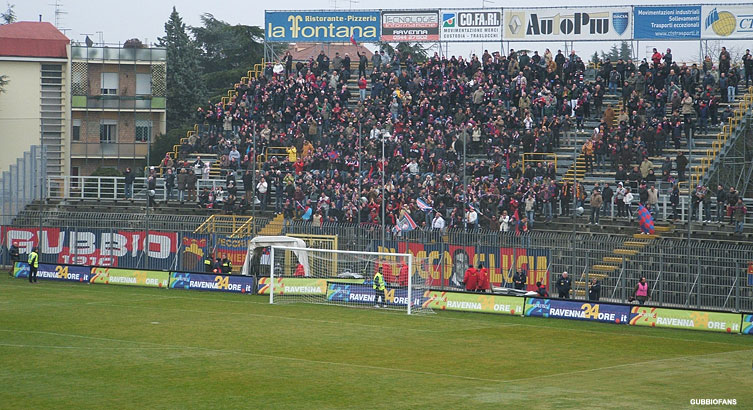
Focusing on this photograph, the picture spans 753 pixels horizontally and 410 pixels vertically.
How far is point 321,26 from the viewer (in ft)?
203

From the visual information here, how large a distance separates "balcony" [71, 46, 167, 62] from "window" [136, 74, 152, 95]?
1.13 m

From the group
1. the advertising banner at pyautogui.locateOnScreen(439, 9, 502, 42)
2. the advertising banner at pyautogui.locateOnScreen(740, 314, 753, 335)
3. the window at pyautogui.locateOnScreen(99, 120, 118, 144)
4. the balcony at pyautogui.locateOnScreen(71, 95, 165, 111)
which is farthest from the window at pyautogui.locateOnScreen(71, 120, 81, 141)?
the advertising banner at pyautogui.locateOnScreen(740, 314, 753, 335)

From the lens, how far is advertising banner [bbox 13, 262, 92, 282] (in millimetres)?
43625

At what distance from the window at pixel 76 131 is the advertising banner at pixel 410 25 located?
2134 centimetres

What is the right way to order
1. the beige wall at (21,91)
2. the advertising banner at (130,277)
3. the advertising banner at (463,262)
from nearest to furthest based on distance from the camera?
the advertising banner at (463,262), the advertising banner at (130,277), the beige wall at (21,91)

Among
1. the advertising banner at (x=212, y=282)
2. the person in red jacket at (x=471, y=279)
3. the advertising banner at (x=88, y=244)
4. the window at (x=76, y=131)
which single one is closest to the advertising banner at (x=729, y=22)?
the person in red jacket at (x=471, y=279)

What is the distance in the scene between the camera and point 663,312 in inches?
1246

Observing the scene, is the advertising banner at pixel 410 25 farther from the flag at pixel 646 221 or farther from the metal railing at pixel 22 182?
the flag at pixel 646 221

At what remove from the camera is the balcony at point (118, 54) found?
6631 centimetres

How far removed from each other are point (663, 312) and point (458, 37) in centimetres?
3048

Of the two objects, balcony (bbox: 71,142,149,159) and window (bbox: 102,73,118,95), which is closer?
balcony (bbox: 71,142,149,159)

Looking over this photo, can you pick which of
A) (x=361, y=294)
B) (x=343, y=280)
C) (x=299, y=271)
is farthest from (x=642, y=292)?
(x=299, y=271)

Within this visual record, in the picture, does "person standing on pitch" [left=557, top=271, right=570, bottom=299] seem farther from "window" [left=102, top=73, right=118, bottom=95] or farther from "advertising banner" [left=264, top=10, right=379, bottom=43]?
"window" [left=102, top=73, right=118, bottom=95]

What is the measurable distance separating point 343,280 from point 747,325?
591 inches
